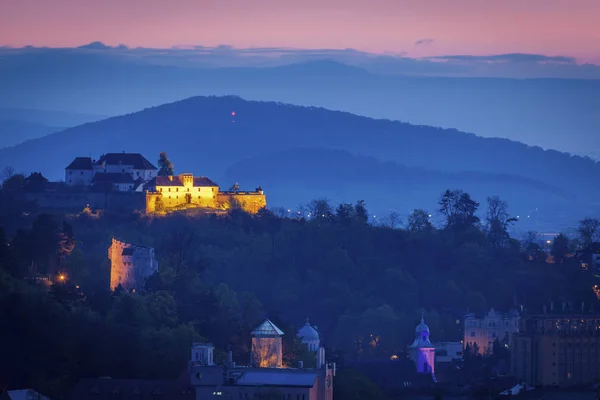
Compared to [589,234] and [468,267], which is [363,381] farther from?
[589,234]

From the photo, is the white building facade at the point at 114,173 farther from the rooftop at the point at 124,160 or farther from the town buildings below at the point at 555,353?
the town buildings below at the point at 555,353

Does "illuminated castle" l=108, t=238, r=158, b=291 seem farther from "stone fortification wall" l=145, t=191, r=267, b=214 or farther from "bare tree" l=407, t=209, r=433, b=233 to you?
"bare tree" l=407, t=209, r=433, b=233

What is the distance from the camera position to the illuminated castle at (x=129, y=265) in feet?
311

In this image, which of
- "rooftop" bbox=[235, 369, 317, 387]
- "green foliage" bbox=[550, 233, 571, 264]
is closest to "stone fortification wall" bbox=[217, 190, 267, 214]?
"green foliage" bbox=[550, 233, 571, 264]

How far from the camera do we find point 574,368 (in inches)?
4077

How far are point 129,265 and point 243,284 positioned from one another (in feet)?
94.1

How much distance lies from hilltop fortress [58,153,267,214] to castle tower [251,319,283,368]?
34.5 metres

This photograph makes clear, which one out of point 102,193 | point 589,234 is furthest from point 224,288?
point 589,234

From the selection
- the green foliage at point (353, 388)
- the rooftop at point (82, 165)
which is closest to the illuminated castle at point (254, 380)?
the green foliage at point (353, 388)

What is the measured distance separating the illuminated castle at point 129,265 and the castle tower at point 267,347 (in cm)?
1312

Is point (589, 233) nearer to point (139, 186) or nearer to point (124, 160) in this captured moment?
point (124, 160)

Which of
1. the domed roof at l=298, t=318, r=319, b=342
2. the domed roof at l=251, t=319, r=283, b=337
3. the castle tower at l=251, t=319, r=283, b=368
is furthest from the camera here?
the domed roof at l=298, t=318, r=319, b=342

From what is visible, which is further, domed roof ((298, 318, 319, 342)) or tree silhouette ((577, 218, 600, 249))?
tree silhouette ((577, 218, 600, 249))

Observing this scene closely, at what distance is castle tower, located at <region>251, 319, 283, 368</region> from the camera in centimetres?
7994
